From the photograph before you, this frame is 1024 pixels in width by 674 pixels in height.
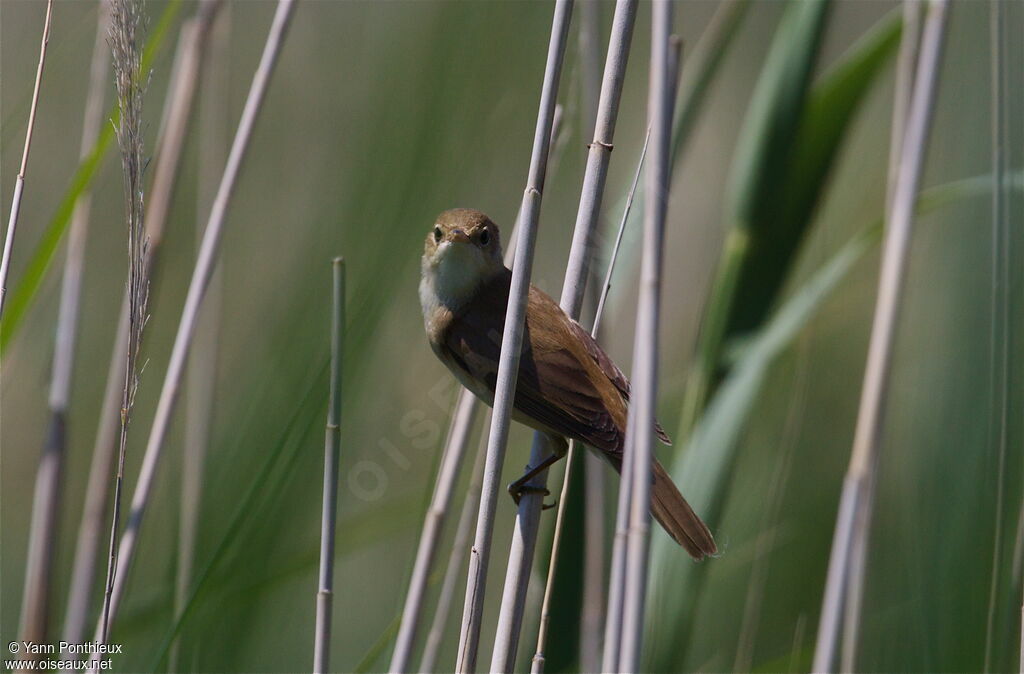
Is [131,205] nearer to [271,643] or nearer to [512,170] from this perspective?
[271,643]

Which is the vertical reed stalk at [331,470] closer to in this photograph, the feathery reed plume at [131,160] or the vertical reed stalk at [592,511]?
the feathery reed plume at [131,160]

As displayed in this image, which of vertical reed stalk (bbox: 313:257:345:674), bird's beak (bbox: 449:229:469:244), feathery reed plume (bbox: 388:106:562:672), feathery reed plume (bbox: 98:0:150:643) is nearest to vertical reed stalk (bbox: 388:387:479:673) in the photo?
feathery reed plume (bbox: 388:106:562:672)

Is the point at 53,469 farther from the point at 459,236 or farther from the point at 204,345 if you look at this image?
the point at 459,236

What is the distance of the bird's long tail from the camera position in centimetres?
189

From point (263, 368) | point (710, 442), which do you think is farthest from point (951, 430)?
point (263, 368)

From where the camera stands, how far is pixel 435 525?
1.82 metres

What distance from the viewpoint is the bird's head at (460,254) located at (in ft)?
7.84

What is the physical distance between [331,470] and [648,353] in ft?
1.77

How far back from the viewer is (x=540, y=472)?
2.18 meters

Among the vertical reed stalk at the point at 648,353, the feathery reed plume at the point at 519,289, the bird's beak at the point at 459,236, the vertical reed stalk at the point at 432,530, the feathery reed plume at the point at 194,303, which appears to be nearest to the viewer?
the vertical reed stalk at the point at 648,353

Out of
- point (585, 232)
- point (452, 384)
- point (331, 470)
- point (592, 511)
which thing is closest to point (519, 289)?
point (585, 232)

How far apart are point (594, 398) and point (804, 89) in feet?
2.60

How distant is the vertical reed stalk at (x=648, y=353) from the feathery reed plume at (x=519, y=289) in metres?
0.24

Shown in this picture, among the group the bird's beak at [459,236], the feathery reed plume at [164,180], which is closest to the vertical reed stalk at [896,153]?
the bird's beak at [459,236]
